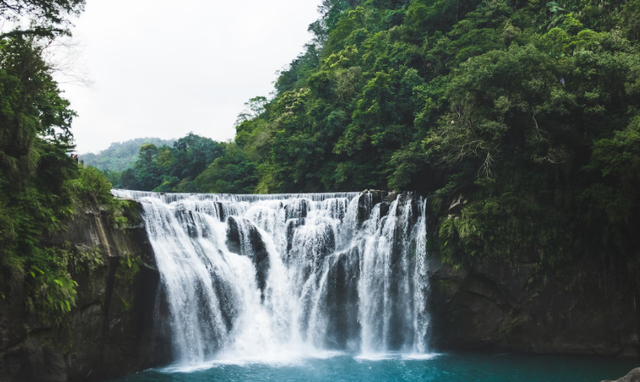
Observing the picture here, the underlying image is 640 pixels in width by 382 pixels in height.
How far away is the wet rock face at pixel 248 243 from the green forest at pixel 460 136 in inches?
197

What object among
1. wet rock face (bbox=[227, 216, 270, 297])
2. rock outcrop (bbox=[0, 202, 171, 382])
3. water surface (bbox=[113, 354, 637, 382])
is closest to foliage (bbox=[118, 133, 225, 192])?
wet rock face (bbox=[227, 216, 270, 297])

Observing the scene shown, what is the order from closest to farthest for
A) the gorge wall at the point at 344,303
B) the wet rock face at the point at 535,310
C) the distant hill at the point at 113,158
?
the gorge wall at the point at 344,303
the wet rock face at the point at 535,310
the distant hill at the point at 113,158

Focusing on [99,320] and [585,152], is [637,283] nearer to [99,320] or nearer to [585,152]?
[585,152]

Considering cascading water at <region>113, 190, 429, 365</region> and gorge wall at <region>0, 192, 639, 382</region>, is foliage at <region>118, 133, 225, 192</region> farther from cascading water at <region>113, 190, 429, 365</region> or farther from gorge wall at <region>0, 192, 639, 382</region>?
gorge wall at <region>0, 192, 639, 382</region>

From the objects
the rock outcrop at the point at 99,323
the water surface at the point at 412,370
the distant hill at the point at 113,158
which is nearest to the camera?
the rock outcrop at the point at 99,323

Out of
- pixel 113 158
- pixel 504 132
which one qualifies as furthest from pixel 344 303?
pixel 113 158

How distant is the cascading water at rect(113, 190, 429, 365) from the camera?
17.4m

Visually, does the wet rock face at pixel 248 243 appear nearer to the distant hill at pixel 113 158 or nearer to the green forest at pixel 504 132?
the green forest at pixel 504 132

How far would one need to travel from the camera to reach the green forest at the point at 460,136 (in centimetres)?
1357

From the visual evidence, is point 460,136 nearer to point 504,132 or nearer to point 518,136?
point 504,132

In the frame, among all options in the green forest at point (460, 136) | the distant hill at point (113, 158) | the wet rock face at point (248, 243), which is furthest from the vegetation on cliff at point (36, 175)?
the distant hill at point (113, 158)

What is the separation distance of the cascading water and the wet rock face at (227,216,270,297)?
0.13ft

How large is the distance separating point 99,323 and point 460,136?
45.1 feet

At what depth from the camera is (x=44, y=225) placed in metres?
13.3
